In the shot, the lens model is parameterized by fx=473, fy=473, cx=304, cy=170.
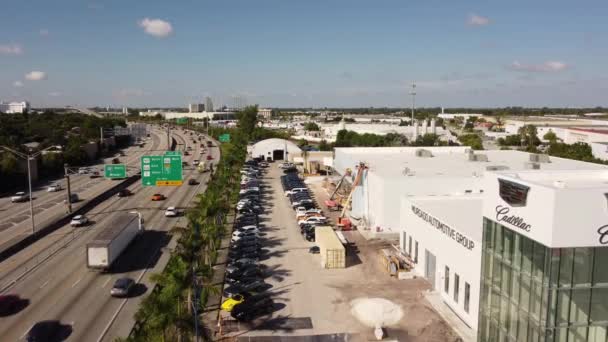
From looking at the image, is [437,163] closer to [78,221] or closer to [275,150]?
[78,221]

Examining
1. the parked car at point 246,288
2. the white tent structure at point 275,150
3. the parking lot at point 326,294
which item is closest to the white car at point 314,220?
the parking lot at point 326,294

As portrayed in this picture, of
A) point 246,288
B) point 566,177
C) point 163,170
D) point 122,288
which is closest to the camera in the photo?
point 566,177

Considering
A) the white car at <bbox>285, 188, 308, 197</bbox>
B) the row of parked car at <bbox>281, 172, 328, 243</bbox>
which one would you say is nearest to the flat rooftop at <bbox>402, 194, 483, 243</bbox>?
the row of parked car at <bbox>281, 172, 328, 243</bbox>

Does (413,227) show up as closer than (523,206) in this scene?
No

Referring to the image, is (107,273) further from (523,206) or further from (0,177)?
(0,177)

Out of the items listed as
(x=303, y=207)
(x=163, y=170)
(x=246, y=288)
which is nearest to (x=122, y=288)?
(x=246, y=288)

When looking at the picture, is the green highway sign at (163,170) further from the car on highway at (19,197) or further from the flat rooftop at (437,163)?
the car on highway at (19,197)

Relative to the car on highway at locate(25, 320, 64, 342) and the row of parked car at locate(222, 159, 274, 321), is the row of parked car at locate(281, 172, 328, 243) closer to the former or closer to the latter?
the row of parked car at locate(222, 159, 274, 321)

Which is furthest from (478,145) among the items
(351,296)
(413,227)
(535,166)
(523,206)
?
(523,206)
